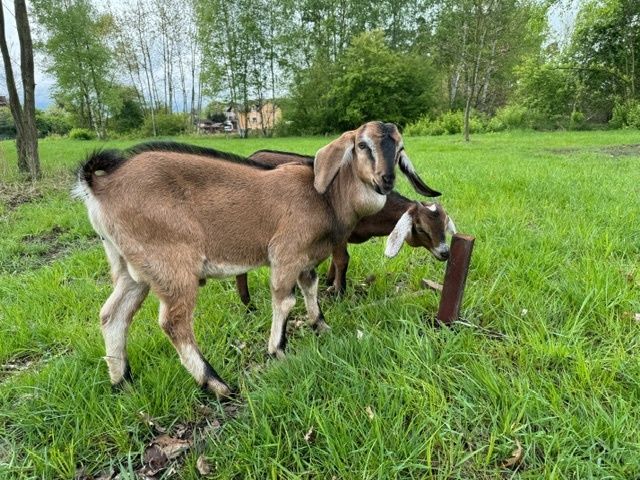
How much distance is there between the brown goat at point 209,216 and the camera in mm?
2018

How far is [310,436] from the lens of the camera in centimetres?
170

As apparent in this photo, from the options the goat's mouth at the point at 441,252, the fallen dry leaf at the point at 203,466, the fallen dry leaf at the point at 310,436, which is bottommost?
the fallen dry leaf at the point at 203,466

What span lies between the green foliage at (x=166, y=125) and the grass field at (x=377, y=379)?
35.3 metres

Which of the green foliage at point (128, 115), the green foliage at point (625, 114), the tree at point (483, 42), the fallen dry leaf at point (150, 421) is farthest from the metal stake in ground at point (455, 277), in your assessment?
the green foliage at point (128, 115)

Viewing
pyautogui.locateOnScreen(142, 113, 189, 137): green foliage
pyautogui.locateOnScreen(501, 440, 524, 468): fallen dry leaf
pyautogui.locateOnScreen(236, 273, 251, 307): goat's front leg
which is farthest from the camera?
pyautogui.locateOnScreen(142, 113, 189, 137): green foliage

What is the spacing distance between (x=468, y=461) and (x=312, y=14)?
35819 millimetres

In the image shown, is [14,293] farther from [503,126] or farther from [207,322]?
[503,126]

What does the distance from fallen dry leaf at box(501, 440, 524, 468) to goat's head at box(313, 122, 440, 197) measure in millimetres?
1276

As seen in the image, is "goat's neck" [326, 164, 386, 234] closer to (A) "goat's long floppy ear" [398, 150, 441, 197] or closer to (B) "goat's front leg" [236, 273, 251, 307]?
(A) "goat's long floppy ear" [398, 150, 441, 197]

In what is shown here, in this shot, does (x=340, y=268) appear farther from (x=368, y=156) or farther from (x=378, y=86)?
(x=378, y=86)

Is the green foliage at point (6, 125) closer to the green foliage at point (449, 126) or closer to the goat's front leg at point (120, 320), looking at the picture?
the green foliage at point (449, 126)

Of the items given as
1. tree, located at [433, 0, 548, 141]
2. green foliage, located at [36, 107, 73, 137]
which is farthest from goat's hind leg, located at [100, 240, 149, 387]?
green foliage, located at [36, 107, 73, 137]

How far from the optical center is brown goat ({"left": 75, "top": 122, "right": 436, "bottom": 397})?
2.02 m

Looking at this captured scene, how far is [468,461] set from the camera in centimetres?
153
